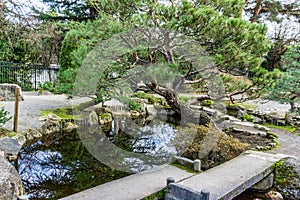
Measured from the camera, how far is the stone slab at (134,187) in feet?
11.0

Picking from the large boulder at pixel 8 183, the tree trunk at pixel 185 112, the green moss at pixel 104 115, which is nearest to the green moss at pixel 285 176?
the tree trunk at pixel 185 112

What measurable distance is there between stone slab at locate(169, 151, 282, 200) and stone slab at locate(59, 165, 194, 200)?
0.30 m

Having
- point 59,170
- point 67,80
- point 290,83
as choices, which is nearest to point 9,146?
point 59,170

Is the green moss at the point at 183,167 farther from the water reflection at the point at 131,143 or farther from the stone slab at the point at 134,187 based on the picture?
the water reflection at the point at 131,143

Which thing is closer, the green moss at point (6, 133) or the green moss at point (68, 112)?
the green moss at point (6, 133)

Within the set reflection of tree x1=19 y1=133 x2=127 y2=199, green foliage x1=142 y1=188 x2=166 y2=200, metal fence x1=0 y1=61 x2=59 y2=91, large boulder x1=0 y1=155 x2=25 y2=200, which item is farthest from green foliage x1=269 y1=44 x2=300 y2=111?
metal fence x1=0 y1=61 x2=59 y2=91

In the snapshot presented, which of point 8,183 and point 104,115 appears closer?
point 8,183

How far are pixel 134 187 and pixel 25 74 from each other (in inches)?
434

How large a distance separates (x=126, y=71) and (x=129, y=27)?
4.45 ft

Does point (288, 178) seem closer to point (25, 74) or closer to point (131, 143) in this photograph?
point (131, 143)

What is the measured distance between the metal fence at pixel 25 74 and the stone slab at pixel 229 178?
1041 cm

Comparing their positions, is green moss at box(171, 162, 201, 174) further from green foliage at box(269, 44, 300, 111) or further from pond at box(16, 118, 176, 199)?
green foliage at box(269, 44, 300, 111)

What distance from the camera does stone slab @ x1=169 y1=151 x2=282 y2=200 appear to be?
3.39 metres

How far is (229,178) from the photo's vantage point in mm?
3941
